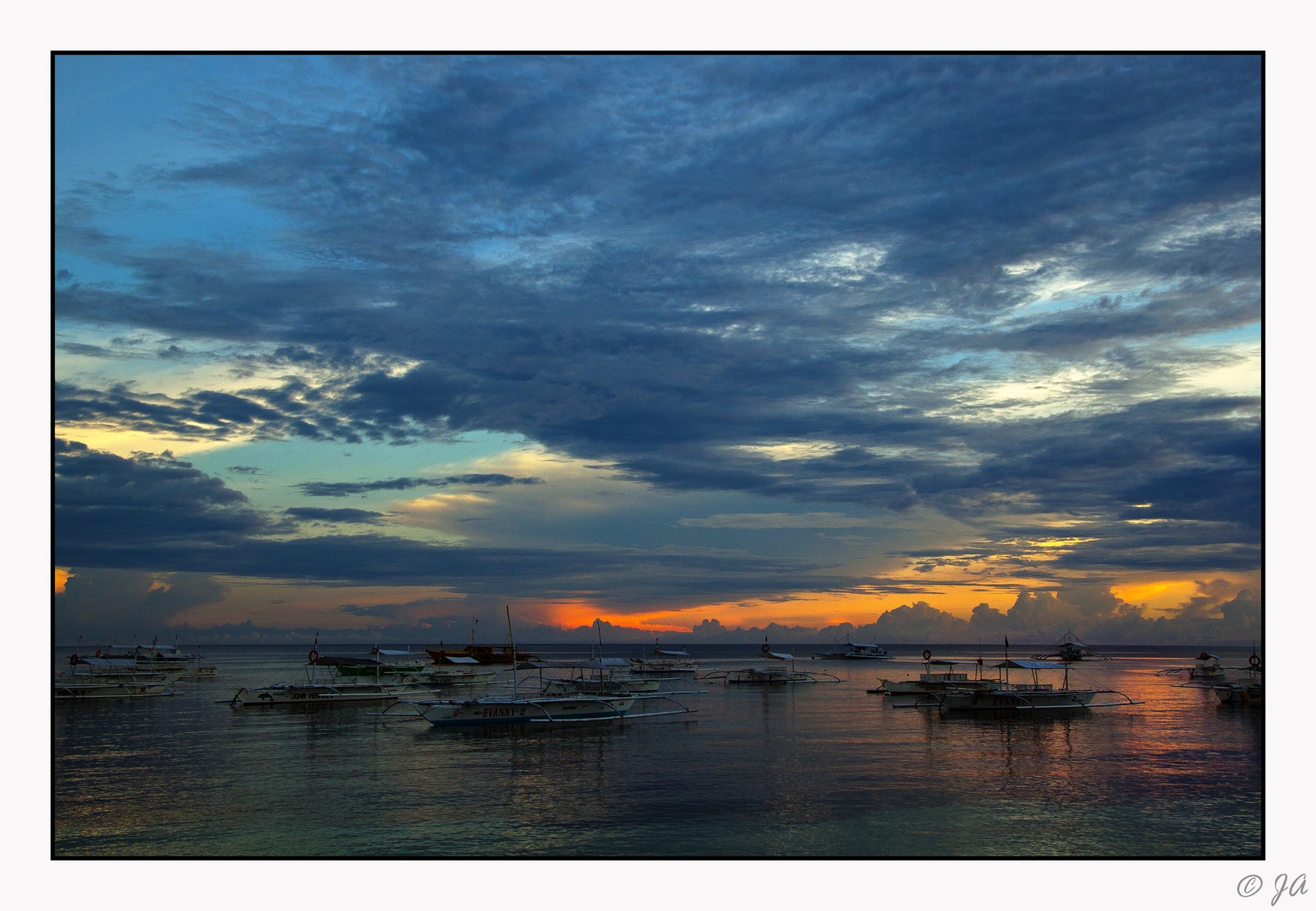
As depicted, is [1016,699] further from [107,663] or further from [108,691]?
[107,663]

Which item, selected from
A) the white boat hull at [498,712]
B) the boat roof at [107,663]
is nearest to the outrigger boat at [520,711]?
the white boat hull at [498,712]

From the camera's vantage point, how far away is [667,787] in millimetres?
42000

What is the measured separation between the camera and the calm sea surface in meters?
32.4

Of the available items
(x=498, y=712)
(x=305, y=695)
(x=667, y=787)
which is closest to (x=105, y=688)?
(x=305, y=695)

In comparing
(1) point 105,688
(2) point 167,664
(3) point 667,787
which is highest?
(3) point 667,787

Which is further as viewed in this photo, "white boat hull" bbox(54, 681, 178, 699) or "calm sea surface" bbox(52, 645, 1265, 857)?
"white boat hull" bbox(54, 681, 178, 699)

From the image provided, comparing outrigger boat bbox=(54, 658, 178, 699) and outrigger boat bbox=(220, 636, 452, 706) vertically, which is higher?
outrigger boat bbox=(220, 636, 452, 706)

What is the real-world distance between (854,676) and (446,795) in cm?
11179

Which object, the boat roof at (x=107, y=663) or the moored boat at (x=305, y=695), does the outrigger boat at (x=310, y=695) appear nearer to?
the moored boat at (x=305, y=695)

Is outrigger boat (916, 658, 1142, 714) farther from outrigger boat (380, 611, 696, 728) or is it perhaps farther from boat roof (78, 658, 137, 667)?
boat roof (78, 658, 137, 667)

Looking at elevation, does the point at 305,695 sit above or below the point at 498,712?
below

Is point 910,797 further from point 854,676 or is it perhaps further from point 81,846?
point 854,676

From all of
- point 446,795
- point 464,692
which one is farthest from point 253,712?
point 446,795

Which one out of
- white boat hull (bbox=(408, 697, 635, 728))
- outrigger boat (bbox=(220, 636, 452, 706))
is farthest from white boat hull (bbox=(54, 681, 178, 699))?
white boat hull (bbox=(408, 697, 635, 728))
